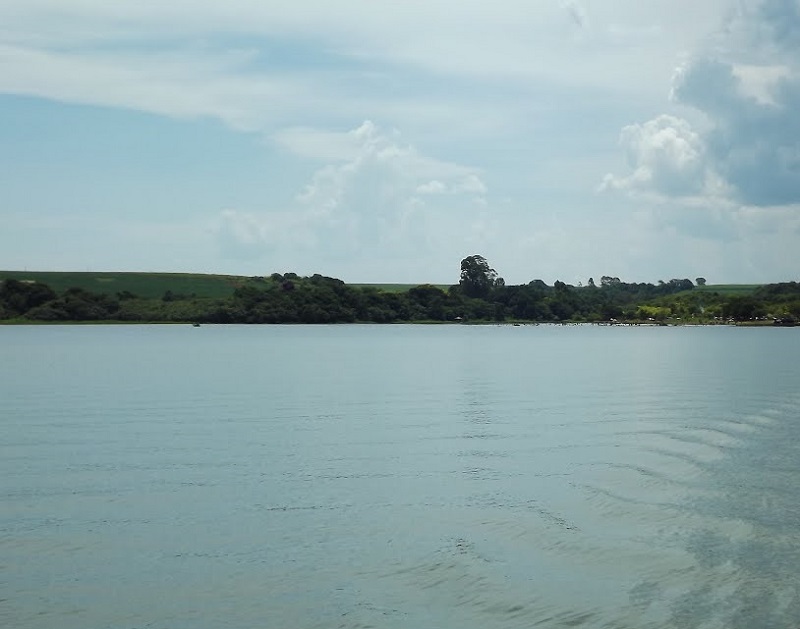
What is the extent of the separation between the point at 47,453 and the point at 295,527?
17242 millimetres

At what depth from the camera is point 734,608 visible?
21000mm

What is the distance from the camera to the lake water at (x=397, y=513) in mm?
21109

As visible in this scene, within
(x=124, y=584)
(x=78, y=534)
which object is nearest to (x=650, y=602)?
(x=124, y=584)

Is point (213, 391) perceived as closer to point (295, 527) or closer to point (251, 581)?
point (295, 527)

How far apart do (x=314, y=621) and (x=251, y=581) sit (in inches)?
119

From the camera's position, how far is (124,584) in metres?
22.3

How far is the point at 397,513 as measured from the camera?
96.7ft

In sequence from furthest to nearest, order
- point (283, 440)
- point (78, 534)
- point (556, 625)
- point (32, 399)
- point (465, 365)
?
point (465, 365) < point (32, 399) < point (283, 440) < point (78, 534) < point (556, 625)

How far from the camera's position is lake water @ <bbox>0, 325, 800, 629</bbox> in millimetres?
21109

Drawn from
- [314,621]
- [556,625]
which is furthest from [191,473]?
[556,625]

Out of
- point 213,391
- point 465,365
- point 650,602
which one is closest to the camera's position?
point 650,602

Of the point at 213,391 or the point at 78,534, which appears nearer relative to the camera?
the point at 78,534

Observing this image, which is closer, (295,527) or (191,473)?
(295,527)

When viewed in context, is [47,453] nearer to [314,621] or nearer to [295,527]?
[295,527]
